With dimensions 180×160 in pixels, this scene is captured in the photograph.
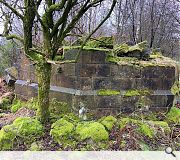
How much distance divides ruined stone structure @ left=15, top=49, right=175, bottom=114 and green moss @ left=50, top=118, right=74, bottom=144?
0.82 metres

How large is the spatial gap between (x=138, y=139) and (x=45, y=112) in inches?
64.6

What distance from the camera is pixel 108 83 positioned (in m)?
5.71

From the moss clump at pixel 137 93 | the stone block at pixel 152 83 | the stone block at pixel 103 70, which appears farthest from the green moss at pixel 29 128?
the stone block at pixel 152 83

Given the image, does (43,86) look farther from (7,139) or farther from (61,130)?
(7,139)

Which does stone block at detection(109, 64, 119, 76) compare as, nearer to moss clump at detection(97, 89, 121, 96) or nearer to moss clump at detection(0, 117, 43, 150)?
moss clump at detection(97, 89, 121, 96)

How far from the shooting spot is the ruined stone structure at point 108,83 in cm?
559

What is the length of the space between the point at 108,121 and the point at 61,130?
99cm

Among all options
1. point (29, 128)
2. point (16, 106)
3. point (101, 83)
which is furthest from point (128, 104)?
point (16, 106)

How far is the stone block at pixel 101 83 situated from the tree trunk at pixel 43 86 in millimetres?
1013

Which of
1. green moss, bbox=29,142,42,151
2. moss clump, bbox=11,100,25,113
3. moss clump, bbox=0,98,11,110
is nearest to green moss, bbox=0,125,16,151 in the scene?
green moss, bbox=29,142,42,151

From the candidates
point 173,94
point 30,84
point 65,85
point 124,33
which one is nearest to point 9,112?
point 30,84

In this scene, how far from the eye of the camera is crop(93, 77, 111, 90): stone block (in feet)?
18.5

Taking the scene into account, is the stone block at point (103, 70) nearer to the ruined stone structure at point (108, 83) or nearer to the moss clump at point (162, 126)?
the ruined stone structure at point (108, 83)

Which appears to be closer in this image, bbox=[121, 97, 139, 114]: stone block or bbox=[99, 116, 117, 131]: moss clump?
bbox=[99, 116, 117, 131]: moss clump
